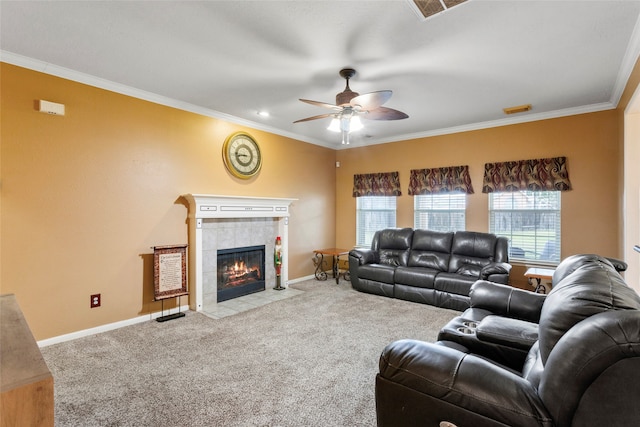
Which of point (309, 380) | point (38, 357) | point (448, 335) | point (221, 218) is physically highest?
point (221, 218)

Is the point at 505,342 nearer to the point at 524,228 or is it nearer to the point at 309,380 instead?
the point at 309,380

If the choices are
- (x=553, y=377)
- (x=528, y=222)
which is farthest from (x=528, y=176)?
(x=553, y=377)

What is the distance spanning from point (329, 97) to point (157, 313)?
3.43 metres

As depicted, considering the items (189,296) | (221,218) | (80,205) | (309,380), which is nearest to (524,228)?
(309,380)

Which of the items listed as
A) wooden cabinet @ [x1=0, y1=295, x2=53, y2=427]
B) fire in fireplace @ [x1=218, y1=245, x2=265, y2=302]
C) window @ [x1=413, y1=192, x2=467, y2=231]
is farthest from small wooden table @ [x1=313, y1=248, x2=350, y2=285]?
wooden cabinet @ [x1=0, y1=295, x2=53, y2=427]

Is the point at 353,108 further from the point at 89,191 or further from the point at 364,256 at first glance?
A: the point at 89,191

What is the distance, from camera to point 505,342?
1.77 metres

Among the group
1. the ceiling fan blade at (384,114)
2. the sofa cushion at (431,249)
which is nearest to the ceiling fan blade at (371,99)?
the ceiling fan blade at (384,114)

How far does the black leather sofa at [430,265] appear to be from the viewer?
4215mm

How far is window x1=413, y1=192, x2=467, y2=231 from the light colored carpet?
1749 millimetres

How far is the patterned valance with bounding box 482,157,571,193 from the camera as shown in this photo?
4324mm

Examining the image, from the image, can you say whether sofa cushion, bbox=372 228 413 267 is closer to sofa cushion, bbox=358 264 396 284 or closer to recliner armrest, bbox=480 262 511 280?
sofa cushion, bbox=358 264 396 284

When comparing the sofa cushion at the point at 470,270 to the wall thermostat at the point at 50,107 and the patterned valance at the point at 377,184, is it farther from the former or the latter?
the wall thermostat at the point at 50,107

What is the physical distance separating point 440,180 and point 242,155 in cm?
332
